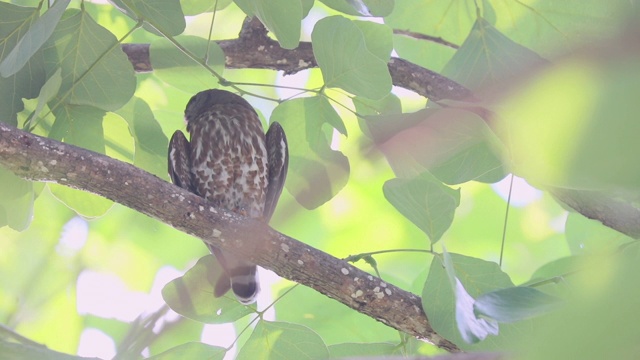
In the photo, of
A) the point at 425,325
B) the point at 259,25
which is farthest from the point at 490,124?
the point at 259,25

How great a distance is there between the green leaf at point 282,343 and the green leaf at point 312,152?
1.78ft

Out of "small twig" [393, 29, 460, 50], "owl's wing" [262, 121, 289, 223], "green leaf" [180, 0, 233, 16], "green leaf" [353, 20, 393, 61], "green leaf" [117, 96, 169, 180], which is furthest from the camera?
"small twig" [393, 29, 460, 50]

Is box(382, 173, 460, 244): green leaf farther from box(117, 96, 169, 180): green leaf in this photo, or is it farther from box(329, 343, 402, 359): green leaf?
box(117, 96, 169, 180): green leaf

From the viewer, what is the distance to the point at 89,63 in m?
2.46

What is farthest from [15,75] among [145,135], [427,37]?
[427,37]

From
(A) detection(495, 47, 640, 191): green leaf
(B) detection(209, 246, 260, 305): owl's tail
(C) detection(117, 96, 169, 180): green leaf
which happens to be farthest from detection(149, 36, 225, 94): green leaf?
(A) detection(495, 47, 640, 191): green leaf

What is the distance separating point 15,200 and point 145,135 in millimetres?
496

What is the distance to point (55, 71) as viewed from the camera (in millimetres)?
2408

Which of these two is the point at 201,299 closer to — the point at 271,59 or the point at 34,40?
the point at 34,40

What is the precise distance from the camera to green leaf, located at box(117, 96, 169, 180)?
105 inches

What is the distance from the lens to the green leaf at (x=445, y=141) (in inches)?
88.9

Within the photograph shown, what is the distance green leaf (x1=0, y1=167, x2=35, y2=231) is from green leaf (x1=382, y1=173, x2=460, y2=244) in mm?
1128

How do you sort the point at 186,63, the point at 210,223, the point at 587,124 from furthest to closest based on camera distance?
the point at 186,63 < the point at 210,223 < the point at 587,124

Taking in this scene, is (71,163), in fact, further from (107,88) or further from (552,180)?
(552,180)
